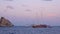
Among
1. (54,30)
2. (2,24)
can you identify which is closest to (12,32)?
(2,24)

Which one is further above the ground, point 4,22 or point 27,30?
point 4,22

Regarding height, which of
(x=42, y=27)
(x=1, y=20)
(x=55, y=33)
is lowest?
(x=55, y=33)

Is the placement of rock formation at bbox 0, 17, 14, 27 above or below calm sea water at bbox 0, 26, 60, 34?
above

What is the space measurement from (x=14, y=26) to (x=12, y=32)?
0.10 meters

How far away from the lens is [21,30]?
5.79ft

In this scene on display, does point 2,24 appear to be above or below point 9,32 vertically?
above

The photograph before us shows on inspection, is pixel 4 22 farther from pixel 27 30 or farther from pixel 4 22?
pixel 27 30

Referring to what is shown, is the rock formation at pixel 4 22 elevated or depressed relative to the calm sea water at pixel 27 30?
elevated

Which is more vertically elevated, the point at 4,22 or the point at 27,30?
the point at 4,22

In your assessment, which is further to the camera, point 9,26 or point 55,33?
point 55,33

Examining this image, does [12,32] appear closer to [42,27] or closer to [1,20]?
[1,20]

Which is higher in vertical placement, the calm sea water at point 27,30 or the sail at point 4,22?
the sail at point 4,22

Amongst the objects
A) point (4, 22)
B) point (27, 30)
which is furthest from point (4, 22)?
point (27, 30)

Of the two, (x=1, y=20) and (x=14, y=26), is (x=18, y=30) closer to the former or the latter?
(x=14, y=26)
